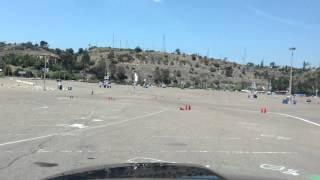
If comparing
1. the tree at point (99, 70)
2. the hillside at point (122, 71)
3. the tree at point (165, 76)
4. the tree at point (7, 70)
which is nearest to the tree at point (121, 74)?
the hillside at point (122, 71)

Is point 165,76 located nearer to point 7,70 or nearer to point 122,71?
point 122,71

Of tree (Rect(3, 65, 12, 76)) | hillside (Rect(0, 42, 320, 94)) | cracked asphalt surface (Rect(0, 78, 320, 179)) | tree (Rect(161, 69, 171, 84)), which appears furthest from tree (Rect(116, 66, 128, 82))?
cracked asphalt surface (Rect(0, 78, 320, 179))

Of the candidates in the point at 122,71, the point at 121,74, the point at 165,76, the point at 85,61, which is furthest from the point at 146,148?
the point at 85,61

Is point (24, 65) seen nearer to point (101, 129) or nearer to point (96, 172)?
point (101, 129)

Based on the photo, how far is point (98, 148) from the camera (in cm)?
1806

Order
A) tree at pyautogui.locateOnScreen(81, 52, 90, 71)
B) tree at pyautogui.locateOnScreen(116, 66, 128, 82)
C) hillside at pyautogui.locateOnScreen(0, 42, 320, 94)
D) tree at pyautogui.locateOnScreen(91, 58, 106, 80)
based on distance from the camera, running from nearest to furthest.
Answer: hillside at pyautogui.locateOnScreen(0, 42, 320, 94)
tree at pyautogui.locateOnScreen(91, 58, 106, 80)
tree at pyautogui.locateOnScreen(116, 66, 128, 82)
tree at pyautogui.locateOnScreen(81, 52, 90, 71)

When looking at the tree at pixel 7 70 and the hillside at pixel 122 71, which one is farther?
the hillside at pixel 122 71

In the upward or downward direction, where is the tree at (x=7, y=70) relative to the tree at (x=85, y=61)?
downward

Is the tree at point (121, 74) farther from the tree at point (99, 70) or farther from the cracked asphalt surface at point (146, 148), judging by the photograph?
the cracked asphalt surface at point (146, 148)

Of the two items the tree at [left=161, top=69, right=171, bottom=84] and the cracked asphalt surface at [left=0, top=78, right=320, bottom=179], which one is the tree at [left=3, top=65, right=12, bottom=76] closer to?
the tree at [left=161, top=69, right=171, bottom=84]

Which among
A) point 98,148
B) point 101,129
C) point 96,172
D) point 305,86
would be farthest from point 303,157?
point 305,86

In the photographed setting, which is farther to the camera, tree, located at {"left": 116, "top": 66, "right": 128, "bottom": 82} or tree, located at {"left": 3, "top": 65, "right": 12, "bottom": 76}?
tree, located at {"left": 116, "top": 66, "right": 128, "bottom": 82}

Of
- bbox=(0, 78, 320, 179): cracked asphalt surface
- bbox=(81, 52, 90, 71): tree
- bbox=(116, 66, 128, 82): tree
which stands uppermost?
bbox=(81, 52, 90, 71): tree

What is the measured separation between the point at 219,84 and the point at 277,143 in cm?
16348
